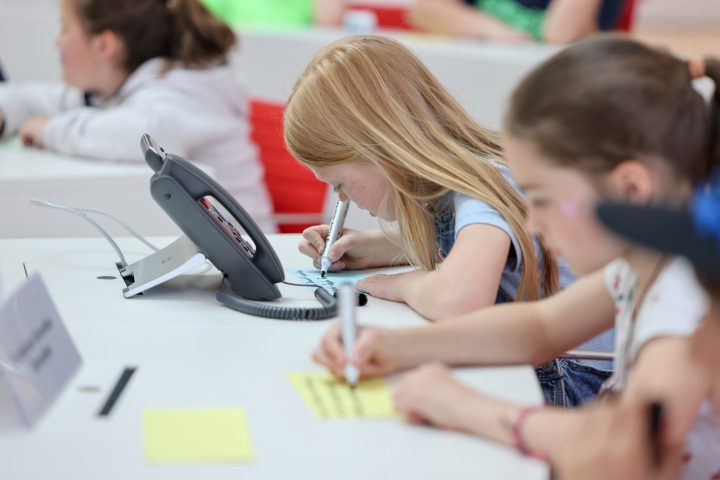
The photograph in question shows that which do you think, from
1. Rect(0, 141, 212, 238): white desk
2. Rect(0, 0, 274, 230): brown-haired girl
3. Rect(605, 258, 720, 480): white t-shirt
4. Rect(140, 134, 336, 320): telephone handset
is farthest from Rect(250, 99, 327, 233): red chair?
Rect(605, 258, 720, 480): white t-shirt

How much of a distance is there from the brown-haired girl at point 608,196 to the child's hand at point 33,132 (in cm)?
150

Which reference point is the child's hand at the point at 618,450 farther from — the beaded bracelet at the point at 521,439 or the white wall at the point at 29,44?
the white wall at the point at 29,44

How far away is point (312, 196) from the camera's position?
2170 mm

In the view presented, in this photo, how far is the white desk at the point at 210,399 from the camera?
66 cm

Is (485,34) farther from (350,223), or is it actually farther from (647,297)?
(647,297)

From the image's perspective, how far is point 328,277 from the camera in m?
1.26

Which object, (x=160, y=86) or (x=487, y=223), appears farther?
(x=160, y=86)

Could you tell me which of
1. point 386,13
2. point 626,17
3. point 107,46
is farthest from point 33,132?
point 386,13

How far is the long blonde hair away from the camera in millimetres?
1164

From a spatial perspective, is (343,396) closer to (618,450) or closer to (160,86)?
(618,450)

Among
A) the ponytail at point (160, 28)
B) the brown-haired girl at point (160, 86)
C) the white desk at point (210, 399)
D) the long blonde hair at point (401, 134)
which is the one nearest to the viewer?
the white desk at point (210, 399)

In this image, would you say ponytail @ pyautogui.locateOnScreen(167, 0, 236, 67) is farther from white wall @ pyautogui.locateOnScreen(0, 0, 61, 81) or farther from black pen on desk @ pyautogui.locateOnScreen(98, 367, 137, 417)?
white wall @ pyautogui.locateOnScreen(0, 0, 61, 81)

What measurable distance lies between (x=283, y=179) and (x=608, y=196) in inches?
65.4

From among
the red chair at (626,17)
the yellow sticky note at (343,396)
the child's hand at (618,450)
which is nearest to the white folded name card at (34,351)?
the yellow sticky note at (343,396)
